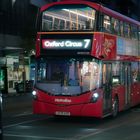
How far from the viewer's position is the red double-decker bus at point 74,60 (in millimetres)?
17562

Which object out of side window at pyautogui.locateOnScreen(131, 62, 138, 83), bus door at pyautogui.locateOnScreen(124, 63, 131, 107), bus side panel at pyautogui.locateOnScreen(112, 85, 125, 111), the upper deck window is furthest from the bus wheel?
the upper deck window

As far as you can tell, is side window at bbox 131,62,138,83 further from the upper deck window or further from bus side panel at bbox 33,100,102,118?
bus side panel at bbox 33,100,102,118

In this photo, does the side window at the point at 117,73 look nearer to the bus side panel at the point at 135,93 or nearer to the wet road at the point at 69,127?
the wet road at the point at 69,127

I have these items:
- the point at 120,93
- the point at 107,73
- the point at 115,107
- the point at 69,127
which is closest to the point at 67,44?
the point at 107,73

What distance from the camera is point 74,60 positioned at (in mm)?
17891

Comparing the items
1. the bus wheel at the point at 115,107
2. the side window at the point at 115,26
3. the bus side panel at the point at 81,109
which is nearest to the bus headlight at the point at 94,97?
the bus side panel at the point at 81,109

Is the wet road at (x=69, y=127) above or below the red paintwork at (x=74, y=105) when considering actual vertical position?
below

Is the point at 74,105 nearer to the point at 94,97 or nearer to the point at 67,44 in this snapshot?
the point at 94,97

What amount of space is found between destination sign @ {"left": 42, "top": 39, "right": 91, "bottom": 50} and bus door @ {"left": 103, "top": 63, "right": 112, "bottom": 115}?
1.09 metres

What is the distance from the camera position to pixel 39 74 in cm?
1828

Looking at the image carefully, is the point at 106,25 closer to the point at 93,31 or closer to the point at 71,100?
the point at 93,31

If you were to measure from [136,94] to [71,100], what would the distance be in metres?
6.64

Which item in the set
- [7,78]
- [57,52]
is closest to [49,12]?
[57,52]

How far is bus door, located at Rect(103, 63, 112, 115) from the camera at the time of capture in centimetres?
1822
